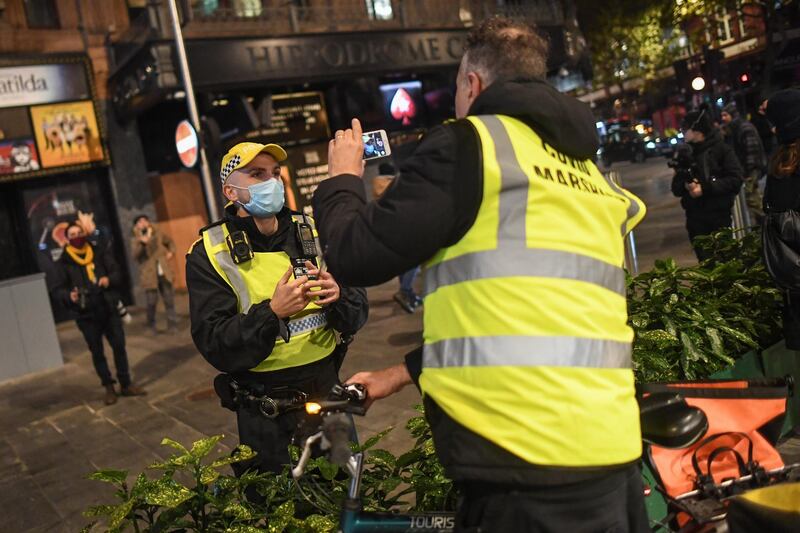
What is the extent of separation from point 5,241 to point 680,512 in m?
13.7

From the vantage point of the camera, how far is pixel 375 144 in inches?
83.1

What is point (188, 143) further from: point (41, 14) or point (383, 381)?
point (383, 381)

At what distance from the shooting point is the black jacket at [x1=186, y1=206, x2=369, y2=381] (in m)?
2.71

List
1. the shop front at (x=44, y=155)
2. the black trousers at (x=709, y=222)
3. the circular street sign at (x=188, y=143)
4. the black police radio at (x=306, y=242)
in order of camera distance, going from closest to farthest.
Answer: the black police radio at (x=306, y=242), the black trousers at (x=709, y=222), the circular street sign at (x=188, y=143), the shop front at (x=44, y=155)

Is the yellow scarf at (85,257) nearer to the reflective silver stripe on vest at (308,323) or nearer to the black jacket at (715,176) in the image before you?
the reflective silver stripe on vest at (308,323)

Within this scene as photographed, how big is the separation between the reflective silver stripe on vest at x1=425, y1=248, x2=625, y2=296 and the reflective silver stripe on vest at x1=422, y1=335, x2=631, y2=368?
14 centimetres

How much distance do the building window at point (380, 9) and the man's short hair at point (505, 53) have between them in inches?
619

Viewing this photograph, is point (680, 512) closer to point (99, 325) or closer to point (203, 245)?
point (203, 245)

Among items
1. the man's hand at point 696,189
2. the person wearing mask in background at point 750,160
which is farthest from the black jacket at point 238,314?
the person wearing mask in background at point 750,160

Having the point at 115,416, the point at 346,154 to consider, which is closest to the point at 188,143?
the point at 115,416

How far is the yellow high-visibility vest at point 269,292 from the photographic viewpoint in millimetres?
2869

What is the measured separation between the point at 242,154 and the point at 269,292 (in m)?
0.60

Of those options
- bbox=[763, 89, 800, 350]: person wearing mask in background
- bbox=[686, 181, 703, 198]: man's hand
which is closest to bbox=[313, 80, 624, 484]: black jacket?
bbox=[763, 89, 800, 350]: person wearing mask in background

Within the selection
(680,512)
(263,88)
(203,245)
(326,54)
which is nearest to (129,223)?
(263,88)
